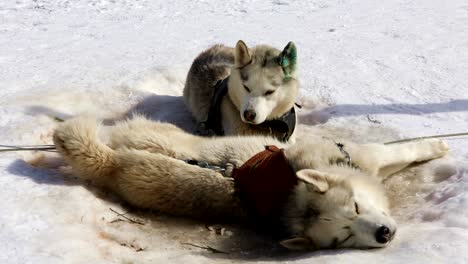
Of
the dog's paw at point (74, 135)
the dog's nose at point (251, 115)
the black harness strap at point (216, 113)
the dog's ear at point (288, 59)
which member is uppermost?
the dog's ear at point (288, 59)

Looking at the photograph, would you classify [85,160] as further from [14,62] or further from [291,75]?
[14,62]

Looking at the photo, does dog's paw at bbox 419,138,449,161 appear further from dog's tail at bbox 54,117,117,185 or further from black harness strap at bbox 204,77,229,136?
dog's tail at bbox 54,117,117,185

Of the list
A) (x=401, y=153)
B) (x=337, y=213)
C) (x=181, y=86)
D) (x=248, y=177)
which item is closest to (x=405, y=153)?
(x=401, y=153)

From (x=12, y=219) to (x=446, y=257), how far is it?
8.14ft

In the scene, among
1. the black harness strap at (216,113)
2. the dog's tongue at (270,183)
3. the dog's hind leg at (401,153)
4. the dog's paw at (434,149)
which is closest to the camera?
the dog's tongue at (270,183)

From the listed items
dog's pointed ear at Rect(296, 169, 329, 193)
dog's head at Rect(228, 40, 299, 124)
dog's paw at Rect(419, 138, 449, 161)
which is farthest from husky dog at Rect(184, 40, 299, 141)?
dog's pointed ear at Rect(296, 169, 329, 193)

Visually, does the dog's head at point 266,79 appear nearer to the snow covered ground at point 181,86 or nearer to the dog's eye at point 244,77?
the dog's eye at point 244,77

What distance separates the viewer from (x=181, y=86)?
7.30m

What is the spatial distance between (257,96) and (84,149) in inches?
75.8

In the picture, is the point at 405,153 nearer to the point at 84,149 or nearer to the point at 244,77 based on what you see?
the point at 244,77

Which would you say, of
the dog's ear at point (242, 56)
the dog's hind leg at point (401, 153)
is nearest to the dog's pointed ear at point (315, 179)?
the dog's hind leg at point (401, 153)

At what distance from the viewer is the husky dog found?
5355 mm

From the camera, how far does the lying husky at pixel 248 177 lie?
349 centimetres

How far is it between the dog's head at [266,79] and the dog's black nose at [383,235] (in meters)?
2.23
